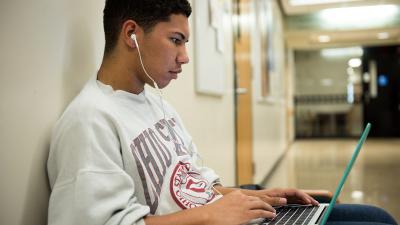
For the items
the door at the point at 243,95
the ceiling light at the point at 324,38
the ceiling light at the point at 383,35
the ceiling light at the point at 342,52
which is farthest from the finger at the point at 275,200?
the ceiling light at the point at 342,52

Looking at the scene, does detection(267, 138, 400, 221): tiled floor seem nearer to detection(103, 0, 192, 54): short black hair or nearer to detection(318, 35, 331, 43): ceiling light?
detection(103, 0, 192, 54): short black hair

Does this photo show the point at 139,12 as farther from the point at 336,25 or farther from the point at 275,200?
the point at 336,25

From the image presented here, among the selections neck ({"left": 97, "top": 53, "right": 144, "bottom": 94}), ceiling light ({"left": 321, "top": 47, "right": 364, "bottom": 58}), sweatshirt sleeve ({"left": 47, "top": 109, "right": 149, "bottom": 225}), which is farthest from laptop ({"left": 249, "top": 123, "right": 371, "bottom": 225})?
ceiling light ({"left": 321, "top": 47, "right": 364, "bottom": 58})

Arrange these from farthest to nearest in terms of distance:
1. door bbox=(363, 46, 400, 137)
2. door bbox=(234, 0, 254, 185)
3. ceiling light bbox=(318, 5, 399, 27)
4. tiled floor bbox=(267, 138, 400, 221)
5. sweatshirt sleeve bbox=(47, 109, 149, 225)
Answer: door bbox=(363, 46, 400, 137) < ceiling light bbox=(318, 5, 399, 27) < tiled floor bbox=(267, 138, 400, 221) < door bbox=(234, 0, 254, 185) < sweatshirt sleeve bbox=(47, 109, 149, 225)

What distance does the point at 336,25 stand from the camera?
29.4 feet

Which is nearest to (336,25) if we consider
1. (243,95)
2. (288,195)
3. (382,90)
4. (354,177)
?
(382,90)

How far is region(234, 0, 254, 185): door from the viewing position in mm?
3430

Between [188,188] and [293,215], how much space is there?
0.30 meters

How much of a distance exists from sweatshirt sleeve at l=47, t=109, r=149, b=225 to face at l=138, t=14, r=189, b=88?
0.21 m

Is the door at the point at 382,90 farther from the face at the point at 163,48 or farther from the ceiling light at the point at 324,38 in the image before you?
the face at the point at 163,48

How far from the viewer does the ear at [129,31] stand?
100cm

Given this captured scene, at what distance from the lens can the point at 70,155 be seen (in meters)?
0.83

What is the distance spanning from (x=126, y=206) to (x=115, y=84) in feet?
1.07

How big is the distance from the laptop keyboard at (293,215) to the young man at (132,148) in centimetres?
6
